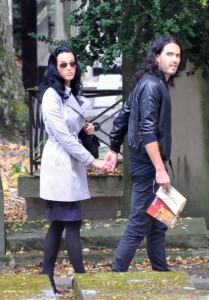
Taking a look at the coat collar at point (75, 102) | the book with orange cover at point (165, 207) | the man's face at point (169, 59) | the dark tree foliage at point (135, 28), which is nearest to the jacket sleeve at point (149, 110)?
the man's face at point (169, 59)

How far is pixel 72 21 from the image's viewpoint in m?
7.68

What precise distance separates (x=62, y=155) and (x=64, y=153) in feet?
0.07

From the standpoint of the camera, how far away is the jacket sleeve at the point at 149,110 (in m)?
5.68

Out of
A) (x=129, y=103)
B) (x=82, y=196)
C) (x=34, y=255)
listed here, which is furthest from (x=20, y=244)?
(x=129, y=103)

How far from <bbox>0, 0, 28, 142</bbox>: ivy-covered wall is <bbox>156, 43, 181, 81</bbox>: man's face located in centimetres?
935

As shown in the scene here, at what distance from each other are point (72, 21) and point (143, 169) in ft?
7.50

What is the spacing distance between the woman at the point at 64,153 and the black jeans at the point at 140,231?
1.02 feet

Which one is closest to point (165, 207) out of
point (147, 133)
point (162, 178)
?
point (162, 178)

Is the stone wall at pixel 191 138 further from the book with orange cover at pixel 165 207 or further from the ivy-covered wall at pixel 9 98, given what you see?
the ivy-covered wall at pixel 9 98

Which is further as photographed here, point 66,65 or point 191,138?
point 191,138

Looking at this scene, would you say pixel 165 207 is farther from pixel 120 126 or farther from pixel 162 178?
pixel 120 126

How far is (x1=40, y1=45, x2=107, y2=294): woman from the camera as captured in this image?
19.5ft

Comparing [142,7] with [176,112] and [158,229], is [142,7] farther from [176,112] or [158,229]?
[158,229]

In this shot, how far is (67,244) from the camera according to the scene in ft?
20.1
